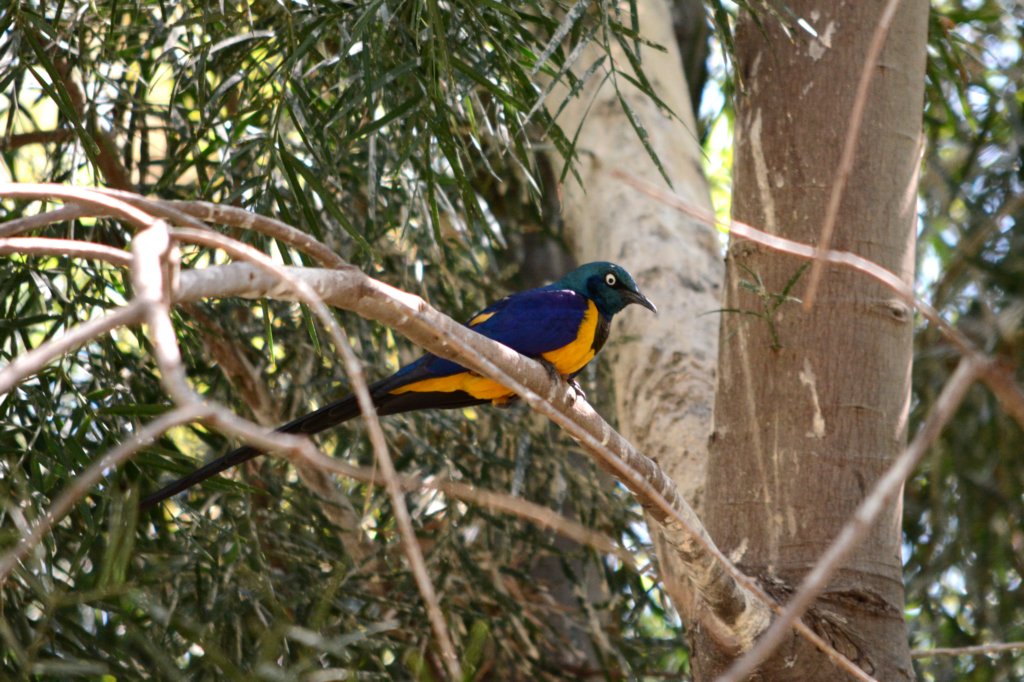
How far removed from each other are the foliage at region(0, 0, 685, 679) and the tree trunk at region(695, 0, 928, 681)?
515mm

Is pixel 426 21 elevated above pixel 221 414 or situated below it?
above

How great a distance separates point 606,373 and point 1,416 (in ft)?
7.97

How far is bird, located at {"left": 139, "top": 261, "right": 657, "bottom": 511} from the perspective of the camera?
2.87 metres

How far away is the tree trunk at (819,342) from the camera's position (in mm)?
2662

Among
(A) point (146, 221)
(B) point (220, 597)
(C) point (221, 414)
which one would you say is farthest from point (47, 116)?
(C) point (221, 414)

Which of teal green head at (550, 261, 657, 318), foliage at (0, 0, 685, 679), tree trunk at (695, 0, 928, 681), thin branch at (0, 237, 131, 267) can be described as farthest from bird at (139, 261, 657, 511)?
thin branch at (0, 237, 131, 267)

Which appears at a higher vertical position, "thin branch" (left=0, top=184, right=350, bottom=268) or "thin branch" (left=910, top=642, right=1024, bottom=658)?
"thin branch" (left=0, top=184, right=350, bottom=268)

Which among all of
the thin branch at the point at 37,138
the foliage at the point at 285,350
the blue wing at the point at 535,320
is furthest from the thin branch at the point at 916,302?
the thin branch at the point at 37,138

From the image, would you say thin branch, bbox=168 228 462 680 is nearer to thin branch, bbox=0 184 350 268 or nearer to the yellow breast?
thin branch, bbox=0 184 350 268

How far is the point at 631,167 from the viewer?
4.61 m

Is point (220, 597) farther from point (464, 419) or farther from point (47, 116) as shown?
point (47, 116)

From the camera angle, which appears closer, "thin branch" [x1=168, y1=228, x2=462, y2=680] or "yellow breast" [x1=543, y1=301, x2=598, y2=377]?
"thin branch" [x1=168, y1=228, x2=462, y2=680]

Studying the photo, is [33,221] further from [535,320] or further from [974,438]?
[974,438]

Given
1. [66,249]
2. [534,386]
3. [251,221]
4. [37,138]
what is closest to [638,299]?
[534,386]
